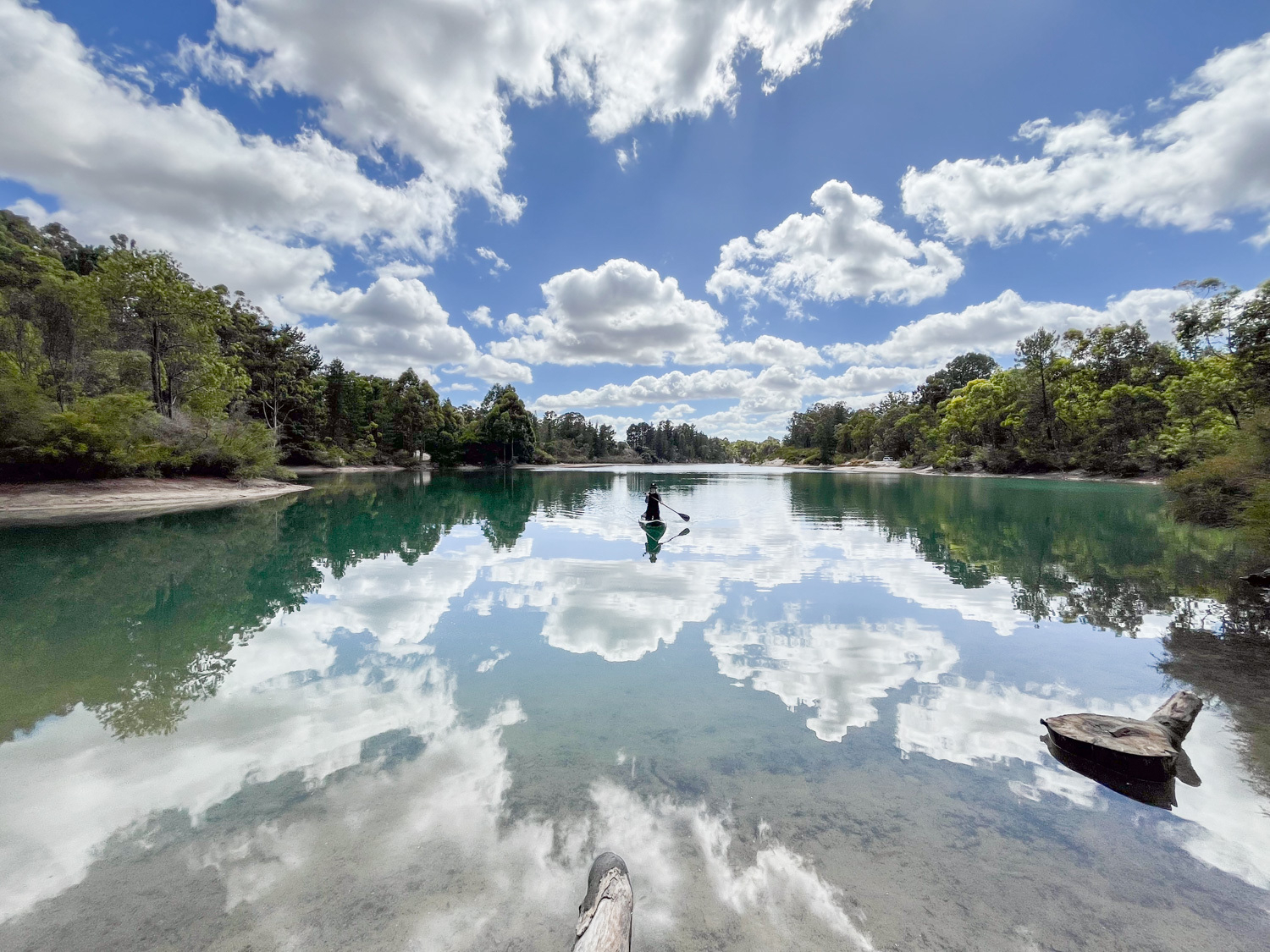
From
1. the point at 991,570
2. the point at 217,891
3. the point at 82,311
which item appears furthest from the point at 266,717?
the point at 82,311

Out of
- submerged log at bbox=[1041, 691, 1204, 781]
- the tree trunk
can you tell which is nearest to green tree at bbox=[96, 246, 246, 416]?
the tree trunk

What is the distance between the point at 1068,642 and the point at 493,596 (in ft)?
35.4

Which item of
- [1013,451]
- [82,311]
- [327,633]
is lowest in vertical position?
[327,633]

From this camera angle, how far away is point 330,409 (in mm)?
71750

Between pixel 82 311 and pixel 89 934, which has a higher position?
pixel 82 311

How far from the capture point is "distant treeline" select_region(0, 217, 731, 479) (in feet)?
81.1

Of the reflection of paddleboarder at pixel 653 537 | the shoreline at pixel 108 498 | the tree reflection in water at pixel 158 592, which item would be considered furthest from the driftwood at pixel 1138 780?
the shoreline at pixel 108 498

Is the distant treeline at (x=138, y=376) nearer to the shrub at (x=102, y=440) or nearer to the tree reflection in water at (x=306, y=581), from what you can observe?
the shrub at (x=102, y=440)

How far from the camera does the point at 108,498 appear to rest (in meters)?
25.8

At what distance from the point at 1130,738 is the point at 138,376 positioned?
159ft

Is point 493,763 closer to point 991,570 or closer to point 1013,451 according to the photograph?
point 991,570

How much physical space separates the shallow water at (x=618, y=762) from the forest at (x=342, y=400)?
8.95 meters

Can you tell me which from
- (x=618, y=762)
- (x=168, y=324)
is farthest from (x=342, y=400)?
(x=618, y=762)

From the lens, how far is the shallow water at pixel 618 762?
3506 millimetres
